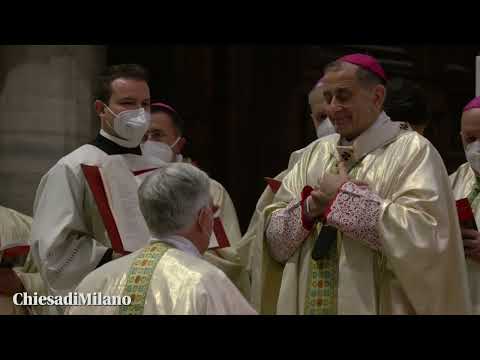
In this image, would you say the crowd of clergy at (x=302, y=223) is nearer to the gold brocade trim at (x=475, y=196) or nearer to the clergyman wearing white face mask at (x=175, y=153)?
the gold brocade trim at (x=475, y=196)

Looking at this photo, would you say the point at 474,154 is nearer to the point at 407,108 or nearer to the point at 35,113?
the point at 407,108

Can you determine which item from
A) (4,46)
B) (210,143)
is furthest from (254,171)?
(4,46)

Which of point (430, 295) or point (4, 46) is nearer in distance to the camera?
point (430, 295)

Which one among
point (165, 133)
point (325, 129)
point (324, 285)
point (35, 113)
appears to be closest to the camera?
point (324, 285)

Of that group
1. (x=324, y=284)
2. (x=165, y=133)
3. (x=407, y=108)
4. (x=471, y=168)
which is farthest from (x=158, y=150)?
(x=324, y=284)

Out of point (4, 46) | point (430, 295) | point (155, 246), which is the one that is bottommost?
point (430, 295)

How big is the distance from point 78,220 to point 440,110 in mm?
3818

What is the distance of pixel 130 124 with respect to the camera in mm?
5816

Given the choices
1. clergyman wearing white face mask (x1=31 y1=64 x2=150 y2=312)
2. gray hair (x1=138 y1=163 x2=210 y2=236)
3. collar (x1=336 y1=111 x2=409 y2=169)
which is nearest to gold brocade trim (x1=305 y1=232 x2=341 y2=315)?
collar (x1=336 y1=111 x2=409 y2=169)

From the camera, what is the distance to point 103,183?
5516mm

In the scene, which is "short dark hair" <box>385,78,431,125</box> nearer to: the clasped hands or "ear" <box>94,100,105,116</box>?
the clasped hands

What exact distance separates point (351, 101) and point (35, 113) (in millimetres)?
3109

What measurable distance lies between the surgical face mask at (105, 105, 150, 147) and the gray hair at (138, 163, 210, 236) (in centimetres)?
179

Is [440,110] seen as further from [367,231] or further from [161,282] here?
[161,282]
